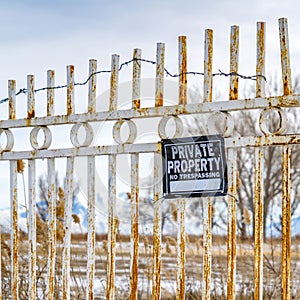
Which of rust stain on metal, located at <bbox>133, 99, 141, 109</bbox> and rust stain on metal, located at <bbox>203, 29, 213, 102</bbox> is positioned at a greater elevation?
rust stain on metal, located at <bbox>203, 29, 213, 102</bbox>

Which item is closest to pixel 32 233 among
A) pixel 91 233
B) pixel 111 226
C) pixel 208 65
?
pixel 91 233

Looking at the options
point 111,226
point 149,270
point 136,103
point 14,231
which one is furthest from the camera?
point 149,270

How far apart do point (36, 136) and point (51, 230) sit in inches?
22.2

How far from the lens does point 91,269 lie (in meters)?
4.03

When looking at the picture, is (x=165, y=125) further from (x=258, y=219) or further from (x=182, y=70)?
(x=258, y=219)

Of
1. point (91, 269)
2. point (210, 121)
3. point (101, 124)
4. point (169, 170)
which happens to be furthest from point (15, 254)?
point (210, 121)

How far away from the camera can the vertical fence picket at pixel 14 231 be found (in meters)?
4.48

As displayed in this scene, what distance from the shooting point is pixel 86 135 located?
4.05 meters

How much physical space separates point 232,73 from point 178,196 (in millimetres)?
666

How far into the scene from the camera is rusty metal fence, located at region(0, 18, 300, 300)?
339 cm

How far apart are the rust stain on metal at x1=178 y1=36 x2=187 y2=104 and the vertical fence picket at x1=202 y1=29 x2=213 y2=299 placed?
11 centimetres

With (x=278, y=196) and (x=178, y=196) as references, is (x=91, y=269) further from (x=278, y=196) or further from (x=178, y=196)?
(x=278, y=196)

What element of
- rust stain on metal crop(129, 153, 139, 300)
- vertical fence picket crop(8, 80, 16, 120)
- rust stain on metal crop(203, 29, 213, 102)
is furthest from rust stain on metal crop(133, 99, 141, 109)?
vertical fence picket crop(8, 80, 16, 120)

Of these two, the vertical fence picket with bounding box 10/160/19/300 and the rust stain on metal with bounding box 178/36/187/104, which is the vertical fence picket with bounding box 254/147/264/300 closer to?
the rust stain on metal with bounding box 178/36/187/104
